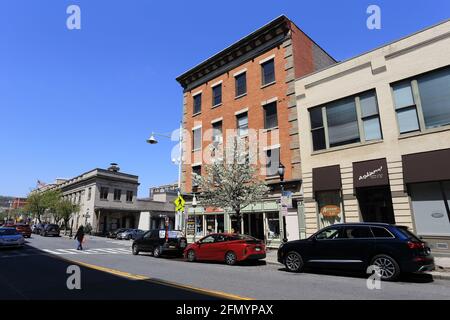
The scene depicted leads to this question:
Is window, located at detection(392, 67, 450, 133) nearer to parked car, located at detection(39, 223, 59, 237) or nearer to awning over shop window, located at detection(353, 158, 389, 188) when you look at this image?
awning over shop window, located at detection(353, 158, 389, 188)

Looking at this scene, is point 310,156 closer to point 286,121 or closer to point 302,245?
point 286,121

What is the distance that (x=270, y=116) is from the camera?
2162 centimetres

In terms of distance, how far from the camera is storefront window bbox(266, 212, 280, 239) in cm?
1973

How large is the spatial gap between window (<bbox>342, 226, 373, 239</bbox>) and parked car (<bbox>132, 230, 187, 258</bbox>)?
389 inches

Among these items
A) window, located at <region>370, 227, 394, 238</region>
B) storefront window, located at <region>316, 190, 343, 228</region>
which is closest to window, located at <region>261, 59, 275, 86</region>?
storefront window, located at <region>316, 190, 343, 228</region>

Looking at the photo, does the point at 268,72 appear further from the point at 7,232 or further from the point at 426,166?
the point at 7,232

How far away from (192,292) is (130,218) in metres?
49.3

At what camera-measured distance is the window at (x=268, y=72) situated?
22.0 m

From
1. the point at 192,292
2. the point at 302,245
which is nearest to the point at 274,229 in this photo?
the point at 302,245

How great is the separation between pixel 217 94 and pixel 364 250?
18.8 metres

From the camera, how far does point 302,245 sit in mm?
11266

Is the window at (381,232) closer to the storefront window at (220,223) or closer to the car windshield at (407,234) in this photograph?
the car windshield at (407,234)

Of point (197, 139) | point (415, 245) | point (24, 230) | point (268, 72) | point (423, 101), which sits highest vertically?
point (268, 72)

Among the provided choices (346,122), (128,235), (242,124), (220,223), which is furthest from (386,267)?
(128,235)
